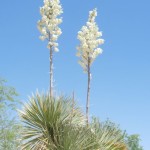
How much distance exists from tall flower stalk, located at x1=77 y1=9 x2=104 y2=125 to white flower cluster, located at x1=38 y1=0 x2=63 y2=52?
0.70 m

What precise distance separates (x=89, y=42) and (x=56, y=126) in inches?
126

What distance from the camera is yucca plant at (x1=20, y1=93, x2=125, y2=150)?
1164cm

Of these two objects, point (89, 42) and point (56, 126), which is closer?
point (56, 126)

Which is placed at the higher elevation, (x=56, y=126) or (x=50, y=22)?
(x=50, y=22)

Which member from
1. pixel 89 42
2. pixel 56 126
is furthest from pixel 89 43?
pixel 56 126

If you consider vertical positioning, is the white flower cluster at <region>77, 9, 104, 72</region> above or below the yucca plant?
above

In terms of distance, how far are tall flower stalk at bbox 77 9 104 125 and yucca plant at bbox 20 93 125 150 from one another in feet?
5.03

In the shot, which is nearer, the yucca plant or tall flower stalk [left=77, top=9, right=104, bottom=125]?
the yucca plant

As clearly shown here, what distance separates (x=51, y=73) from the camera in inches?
504

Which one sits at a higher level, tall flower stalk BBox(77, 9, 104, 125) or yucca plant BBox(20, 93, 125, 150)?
tall flower stalk BBox(77, 9, 104, 125)

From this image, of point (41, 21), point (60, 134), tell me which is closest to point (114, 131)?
point (60, 134)

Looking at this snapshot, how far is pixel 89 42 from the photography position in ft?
46.3

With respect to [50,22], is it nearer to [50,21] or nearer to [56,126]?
[50,21]

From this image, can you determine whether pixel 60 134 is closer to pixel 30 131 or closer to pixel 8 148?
pixel 30 131
